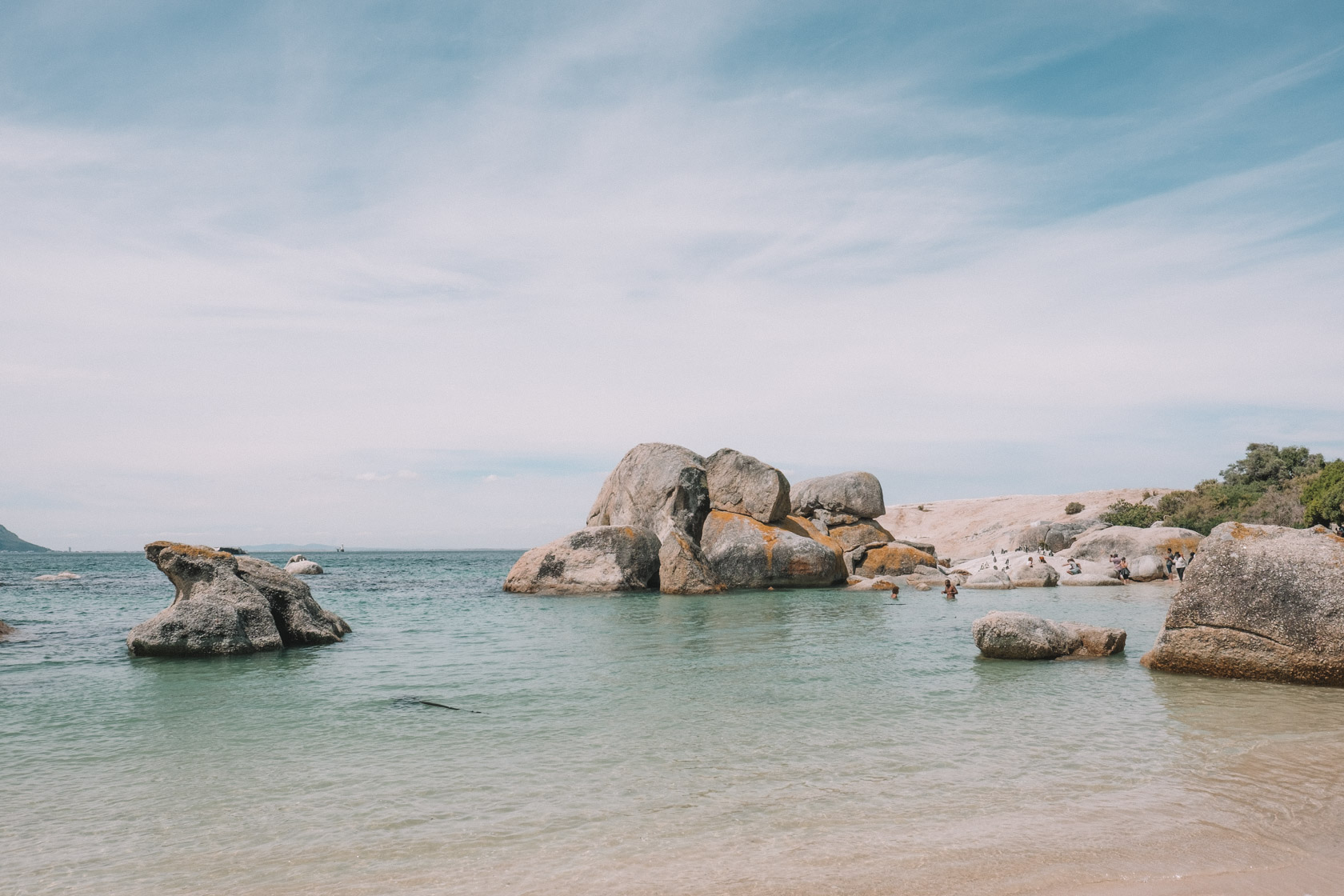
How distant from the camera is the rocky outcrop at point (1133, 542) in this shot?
42.0 metres

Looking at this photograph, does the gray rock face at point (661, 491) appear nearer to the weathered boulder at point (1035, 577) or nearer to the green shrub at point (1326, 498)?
the weathered boulder at point (1035, 577)

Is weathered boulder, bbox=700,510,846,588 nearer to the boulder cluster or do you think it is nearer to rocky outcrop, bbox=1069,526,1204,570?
the boulder cluster

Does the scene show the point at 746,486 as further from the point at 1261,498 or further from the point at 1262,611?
the point at 1261,498

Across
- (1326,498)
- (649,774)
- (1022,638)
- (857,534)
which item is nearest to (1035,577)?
(857,534)

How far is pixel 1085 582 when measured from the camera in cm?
3634

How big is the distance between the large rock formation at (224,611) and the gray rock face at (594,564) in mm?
14482

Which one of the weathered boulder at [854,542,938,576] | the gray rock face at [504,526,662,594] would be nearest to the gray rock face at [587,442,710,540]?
the gray rock face at [504,526,662,594]

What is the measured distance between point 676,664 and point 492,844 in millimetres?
8776

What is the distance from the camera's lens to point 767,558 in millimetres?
33938

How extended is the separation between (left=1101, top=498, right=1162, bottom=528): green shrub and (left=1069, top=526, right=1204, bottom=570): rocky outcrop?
16416mm

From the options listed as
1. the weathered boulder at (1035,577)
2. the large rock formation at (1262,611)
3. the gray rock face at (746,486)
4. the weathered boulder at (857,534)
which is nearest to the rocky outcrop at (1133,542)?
the weathered boulder at (1035,577)

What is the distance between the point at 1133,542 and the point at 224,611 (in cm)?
4297

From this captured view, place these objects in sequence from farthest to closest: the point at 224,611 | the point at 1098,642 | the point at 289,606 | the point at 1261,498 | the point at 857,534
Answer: the point at 1261,498, the point at 857,534, the point at 289,606, the point at 224,611, the point at 1098,642

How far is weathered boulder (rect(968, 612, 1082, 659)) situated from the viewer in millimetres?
14914
